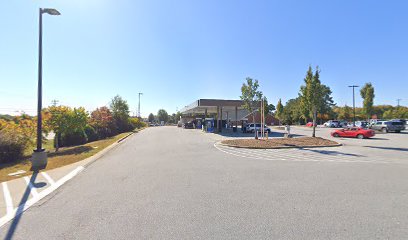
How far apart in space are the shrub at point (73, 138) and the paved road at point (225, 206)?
1317 cm

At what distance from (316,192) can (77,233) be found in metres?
5.59

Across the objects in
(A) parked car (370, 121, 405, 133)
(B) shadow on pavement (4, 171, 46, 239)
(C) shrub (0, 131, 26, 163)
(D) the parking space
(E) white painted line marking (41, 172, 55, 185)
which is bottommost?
(B) shadow on pavement (4, 171, 46, 239)

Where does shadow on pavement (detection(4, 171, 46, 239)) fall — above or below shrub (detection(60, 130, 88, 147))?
below

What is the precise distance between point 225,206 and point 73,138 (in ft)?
61.8

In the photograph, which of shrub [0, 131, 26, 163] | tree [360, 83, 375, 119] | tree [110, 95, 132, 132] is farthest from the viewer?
tree [110, 95, 132, 132]

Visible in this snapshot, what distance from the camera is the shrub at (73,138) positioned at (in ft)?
60.7

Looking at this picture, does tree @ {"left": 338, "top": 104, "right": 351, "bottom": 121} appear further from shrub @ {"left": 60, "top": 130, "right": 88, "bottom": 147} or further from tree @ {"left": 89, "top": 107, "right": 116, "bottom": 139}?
shrub @ {"left": 60, "top": 130, "right": 88, "bottom": 147}

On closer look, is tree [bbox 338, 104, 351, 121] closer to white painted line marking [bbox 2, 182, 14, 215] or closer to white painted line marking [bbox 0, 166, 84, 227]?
white painted line marking [bbox 0, 166, 84, 227]

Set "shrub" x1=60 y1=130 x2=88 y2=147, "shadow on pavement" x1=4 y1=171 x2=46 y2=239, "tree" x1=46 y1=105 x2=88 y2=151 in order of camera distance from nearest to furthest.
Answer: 1. "shadow on pavement" x1=4 y1=171 x2=46 y2=239
2. "tree" x1=46 y1=105 x2=88 y2=151
3. "shrub" x1=60 y1=130 x2=88 y2=147

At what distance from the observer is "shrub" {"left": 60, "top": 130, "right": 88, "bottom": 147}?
18.5m

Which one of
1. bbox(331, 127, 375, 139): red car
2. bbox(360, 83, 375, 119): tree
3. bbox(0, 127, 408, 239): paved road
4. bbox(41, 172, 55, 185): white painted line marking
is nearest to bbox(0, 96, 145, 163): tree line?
bbox(41, 172, 55, 185): white painted line marking

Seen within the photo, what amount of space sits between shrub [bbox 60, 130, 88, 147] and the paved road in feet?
43.2

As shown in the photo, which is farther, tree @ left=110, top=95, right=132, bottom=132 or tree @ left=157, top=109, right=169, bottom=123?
tree @ left=157, top=109, right=169, bottom=123

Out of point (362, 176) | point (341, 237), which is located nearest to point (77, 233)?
point (341, 237)
